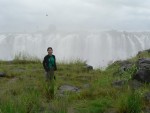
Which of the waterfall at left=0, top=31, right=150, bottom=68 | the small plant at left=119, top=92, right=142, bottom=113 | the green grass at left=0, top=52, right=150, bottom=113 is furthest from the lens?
the waterfall at left=0, top=31, right=150, bottom=68

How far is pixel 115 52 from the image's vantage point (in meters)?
42.3

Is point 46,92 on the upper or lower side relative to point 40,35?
lower

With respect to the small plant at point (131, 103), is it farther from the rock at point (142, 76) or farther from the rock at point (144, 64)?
the rock at point (144, 64)

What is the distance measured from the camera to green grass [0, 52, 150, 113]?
35.5 feet

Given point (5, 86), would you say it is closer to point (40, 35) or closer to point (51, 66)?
point (51, 66)

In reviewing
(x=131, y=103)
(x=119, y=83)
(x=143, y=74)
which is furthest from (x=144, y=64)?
(x=131, y=103)

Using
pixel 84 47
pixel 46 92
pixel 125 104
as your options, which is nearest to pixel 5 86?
pixel 46 92

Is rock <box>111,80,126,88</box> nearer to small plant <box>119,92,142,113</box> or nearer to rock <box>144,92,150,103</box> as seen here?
rock <box>144,92,150,103</box>

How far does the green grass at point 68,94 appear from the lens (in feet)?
35.5

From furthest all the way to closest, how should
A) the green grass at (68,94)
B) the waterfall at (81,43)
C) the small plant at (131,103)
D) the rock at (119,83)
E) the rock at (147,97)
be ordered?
the waterfall at (81,43) → the rock at (119,83) → the rock at (147,97) → the small plant at (131,103) → the green grass at (68,94)

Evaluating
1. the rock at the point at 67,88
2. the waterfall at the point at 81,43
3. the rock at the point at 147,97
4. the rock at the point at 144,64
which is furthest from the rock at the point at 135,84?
the waterfall at the point at 81,43

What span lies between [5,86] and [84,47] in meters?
27.1

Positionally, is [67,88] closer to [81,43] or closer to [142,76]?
[142,76]

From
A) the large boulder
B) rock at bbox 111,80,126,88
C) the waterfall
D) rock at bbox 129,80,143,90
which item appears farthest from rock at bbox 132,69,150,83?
the waterfall
